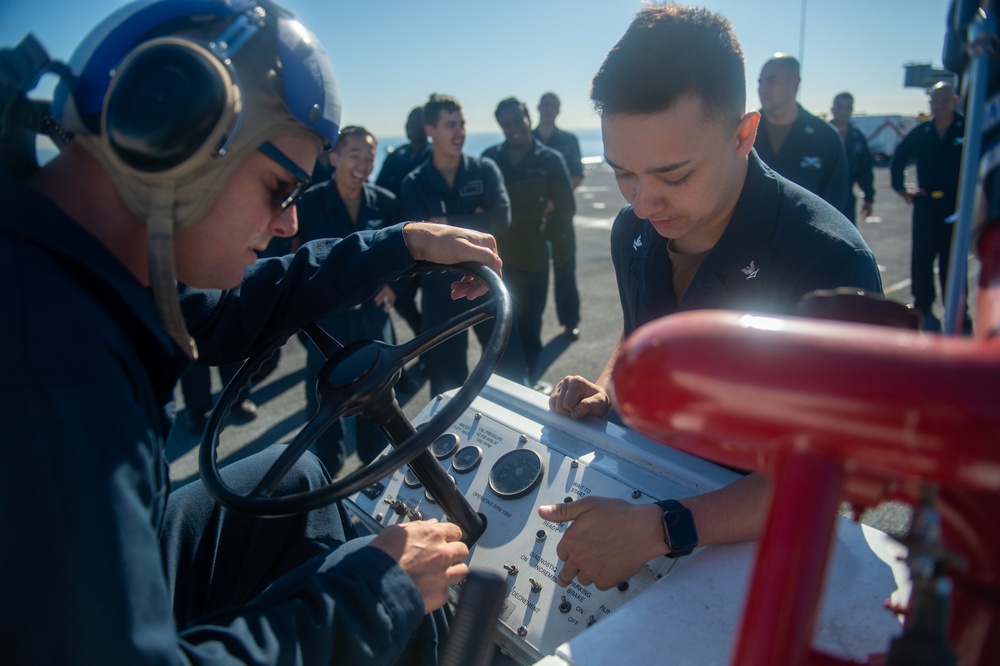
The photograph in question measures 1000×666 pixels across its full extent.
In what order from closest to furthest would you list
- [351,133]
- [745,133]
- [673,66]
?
1. [673,66]
2. [745,133]
3. [351,133]

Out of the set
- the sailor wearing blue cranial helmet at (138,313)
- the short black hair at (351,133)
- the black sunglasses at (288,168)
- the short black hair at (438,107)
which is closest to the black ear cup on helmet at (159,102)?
the sailor wearing blue cranial helmet at (138,313)

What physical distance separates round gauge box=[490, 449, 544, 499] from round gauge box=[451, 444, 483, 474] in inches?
3.0

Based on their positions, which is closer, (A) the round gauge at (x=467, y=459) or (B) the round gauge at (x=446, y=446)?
(A) the round gauge at (x=467, y=459)

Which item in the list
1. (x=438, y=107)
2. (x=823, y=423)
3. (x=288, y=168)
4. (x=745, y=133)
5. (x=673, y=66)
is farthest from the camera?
(x=438, y=107)

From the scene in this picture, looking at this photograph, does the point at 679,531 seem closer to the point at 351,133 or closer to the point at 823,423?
the point at 823,423

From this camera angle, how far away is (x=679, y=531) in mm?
1477

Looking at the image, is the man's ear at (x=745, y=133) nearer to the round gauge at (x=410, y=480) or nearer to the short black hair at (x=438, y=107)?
the round gauge at (x=410, y=480)

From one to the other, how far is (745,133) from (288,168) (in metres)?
1.26

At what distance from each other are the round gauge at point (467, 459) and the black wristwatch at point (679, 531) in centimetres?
70

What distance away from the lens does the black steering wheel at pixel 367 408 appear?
1282 mm

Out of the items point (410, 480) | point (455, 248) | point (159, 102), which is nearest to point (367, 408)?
point (455, 248)

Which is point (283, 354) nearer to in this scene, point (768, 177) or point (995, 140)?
point (768, 177)

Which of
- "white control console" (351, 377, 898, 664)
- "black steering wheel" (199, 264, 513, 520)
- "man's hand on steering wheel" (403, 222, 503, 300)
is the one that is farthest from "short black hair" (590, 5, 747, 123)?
"white control console" (351, 377, 898, 664)

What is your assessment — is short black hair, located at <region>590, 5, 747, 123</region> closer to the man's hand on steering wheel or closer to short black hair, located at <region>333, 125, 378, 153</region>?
the man's hand on steering wheel
